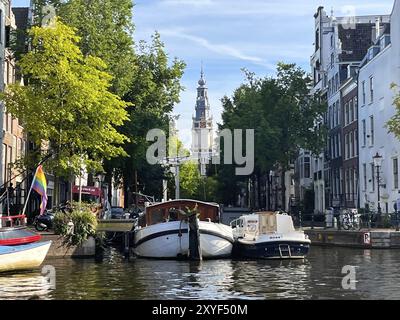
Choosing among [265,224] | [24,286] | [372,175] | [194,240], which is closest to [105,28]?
[265,224]

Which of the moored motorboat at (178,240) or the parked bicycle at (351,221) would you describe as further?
the parked bicycle at (351,221)

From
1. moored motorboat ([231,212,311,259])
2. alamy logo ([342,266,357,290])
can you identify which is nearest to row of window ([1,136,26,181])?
moored motorboat ([231,212,311,259])

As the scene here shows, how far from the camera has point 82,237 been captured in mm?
30906

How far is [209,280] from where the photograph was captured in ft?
76.2

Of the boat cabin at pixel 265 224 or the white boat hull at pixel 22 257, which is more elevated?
the boat cabin at pixel 265 224

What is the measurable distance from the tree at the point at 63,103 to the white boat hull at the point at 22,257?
1003 cm

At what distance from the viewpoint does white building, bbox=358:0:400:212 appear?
50.5 meters

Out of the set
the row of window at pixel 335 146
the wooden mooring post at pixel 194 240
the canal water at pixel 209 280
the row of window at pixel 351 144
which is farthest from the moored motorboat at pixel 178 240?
the row of window at pixel 335 146

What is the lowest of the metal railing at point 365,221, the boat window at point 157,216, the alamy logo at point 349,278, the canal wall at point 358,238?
the alamy logo at point 349,278

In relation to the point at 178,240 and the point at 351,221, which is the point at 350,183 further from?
the point at 178,240

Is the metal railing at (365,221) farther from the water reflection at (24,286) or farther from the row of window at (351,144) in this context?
the water reflection at (24,286)

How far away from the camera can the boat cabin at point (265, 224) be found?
3475 centimetres

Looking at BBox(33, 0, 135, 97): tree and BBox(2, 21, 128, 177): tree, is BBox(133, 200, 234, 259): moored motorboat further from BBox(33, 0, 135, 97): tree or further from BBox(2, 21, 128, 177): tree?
BBox(33, 0, 135, 97): tree

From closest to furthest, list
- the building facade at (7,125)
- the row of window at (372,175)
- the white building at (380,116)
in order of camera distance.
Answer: the building facade at (7,125), the row of window at (372,175), the white building at (380,116)
